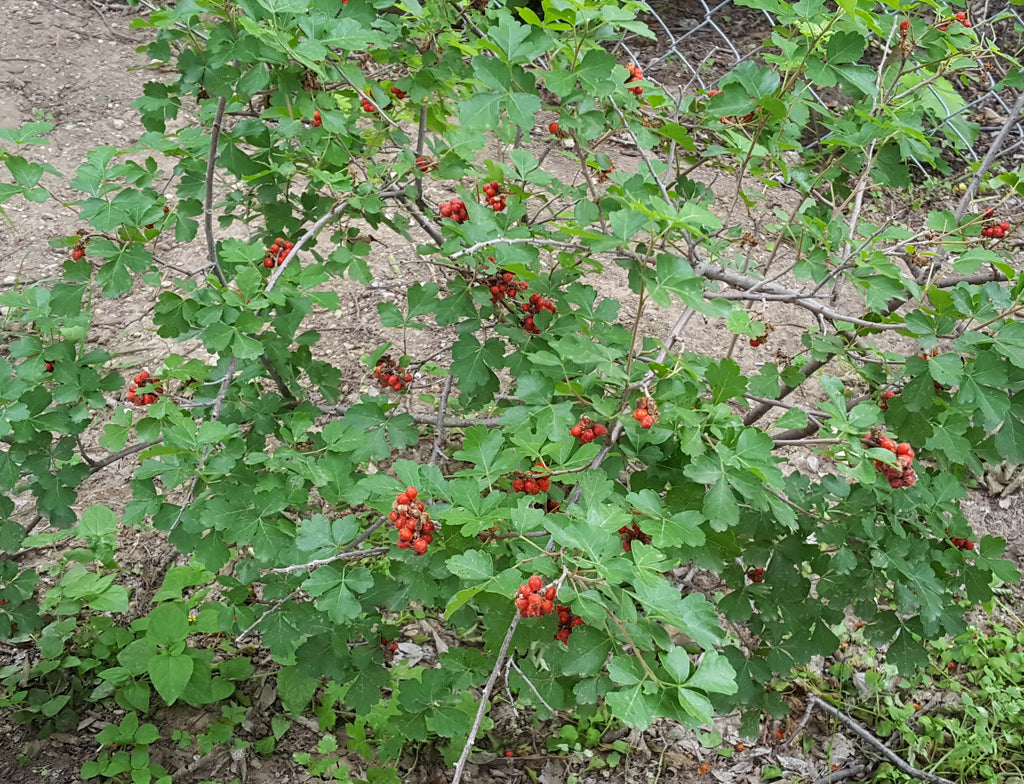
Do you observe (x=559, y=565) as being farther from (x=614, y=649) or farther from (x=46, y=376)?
(x=46, y=376)

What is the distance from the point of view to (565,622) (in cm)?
147

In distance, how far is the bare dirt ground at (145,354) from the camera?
2.47m

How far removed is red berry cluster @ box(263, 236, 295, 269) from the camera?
6.40ft

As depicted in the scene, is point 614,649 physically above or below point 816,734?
above

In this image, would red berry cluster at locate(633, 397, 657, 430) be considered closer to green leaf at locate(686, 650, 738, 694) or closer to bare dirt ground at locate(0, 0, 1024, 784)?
green leaf at locate(686, 650, 738, 694)

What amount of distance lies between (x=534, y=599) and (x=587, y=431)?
46cm

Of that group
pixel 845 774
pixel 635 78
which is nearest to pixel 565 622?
pixel 635 78

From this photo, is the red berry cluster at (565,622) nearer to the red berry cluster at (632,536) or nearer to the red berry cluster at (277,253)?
the red berry cluster at (632,536)

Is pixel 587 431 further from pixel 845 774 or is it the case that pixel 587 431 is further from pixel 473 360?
pixel 845 774

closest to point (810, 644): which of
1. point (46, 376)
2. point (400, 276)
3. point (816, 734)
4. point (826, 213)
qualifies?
point (816, 734)

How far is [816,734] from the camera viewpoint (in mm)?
2756

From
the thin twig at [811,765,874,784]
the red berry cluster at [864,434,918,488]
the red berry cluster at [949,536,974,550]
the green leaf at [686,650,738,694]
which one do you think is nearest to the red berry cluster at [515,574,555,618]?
the green leaf at [686,650,738,694]

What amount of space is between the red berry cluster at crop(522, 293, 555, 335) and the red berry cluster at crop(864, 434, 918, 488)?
29.0 inches

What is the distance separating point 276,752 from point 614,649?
1.68 m
